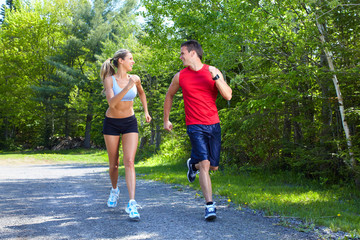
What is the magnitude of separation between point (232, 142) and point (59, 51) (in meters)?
36.2

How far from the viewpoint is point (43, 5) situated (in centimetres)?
4406

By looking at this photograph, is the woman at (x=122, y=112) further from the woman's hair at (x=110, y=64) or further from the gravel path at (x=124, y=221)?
the gravel path at (x=124, y=221)

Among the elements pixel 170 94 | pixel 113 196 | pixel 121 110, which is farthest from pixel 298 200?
pixel 121 110

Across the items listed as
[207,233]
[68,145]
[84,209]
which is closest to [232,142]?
[84,209]

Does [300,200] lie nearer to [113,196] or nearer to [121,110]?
[113,196]

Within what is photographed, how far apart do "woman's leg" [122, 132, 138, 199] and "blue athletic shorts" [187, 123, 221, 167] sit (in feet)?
2.72

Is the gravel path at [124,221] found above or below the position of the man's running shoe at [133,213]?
below

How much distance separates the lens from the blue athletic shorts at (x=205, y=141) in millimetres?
4457

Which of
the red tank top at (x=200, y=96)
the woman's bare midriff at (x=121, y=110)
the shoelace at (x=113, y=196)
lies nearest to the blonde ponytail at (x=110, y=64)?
the woman's bare midriff at (x=121, y=110)

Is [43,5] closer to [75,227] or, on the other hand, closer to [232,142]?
[232,142]

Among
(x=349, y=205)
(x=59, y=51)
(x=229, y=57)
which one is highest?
(x=59, y=51)

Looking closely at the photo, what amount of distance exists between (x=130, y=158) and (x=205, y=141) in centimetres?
104

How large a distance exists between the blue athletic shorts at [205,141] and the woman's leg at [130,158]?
830mm

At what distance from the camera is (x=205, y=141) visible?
4.57 m
